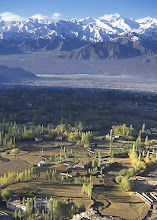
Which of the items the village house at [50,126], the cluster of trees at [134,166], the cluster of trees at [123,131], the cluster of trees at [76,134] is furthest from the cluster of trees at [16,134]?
the cluster of trees at [134,166]

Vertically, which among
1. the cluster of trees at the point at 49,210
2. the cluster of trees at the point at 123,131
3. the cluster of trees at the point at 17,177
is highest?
the cluster of trees at the point at 123,131

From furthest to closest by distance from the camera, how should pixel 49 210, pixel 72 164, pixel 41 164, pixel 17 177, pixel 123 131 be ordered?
pixel 123 131, pixel 72 164, pixel 41 164, pixel 17 177, pixel 49 210

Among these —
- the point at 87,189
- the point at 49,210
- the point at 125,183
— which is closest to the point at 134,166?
the point at 125,183

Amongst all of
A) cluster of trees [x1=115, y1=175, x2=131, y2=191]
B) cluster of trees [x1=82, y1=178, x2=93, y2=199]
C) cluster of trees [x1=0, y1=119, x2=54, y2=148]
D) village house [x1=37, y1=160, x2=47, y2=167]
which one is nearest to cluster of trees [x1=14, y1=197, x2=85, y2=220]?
cluster of trees [x1=82, y1=178, x2=93, y2=199]

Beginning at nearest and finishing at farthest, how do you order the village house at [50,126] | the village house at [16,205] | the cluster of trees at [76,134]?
the village house at [16,205], the cluster of trees at [76,134], the village house at [50,126]

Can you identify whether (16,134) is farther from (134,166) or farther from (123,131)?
(134,166)

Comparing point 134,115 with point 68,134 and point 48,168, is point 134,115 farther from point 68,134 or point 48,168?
point 48,168

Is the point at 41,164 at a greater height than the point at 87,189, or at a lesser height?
greater

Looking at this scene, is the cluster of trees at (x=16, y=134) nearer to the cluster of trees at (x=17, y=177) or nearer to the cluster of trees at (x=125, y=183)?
the cluster of trees at (x=17, y=177)
